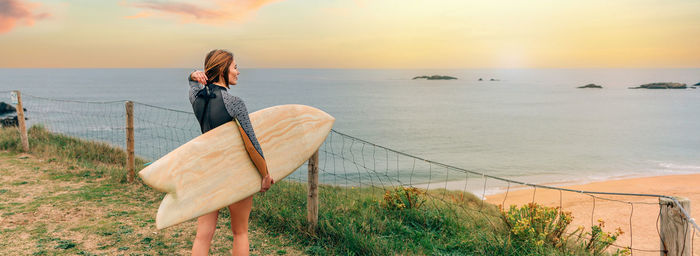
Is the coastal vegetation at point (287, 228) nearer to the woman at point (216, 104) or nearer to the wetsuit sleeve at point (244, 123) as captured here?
the woman at point (216, 104)

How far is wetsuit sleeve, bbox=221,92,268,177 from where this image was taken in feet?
7.65

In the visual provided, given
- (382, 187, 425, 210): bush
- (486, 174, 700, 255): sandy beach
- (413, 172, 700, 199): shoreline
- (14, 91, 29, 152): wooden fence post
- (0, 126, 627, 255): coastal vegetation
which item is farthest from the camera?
(413, 172, 700, 199): shoreline

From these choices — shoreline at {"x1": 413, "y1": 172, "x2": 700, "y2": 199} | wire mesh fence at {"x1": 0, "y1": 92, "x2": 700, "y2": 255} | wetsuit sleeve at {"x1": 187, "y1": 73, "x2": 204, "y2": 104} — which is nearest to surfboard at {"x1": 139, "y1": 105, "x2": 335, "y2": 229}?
wetsuit sleeve at {"x1": 187, "y1": 73, "x2": 204, "y2": 104}

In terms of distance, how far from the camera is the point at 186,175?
8.32ft

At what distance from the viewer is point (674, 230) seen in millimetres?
2615

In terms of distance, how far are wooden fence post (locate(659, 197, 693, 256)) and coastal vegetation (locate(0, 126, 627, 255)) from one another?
3.83 ft

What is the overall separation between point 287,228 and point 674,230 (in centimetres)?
321

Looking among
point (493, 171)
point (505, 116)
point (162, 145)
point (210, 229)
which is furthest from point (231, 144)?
point (505, 116)

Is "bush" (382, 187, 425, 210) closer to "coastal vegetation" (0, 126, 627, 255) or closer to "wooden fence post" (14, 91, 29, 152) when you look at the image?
"coastal vegetation" (0, 126, 627, 255)

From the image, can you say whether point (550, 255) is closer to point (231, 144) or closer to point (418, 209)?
point (418, 209)

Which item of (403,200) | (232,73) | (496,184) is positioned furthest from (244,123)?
(496,184)

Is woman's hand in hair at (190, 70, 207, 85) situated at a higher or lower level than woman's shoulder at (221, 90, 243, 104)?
higher

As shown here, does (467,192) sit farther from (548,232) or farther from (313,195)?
(313,195)

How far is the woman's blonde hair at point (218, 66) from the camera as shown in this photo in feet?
7.68
